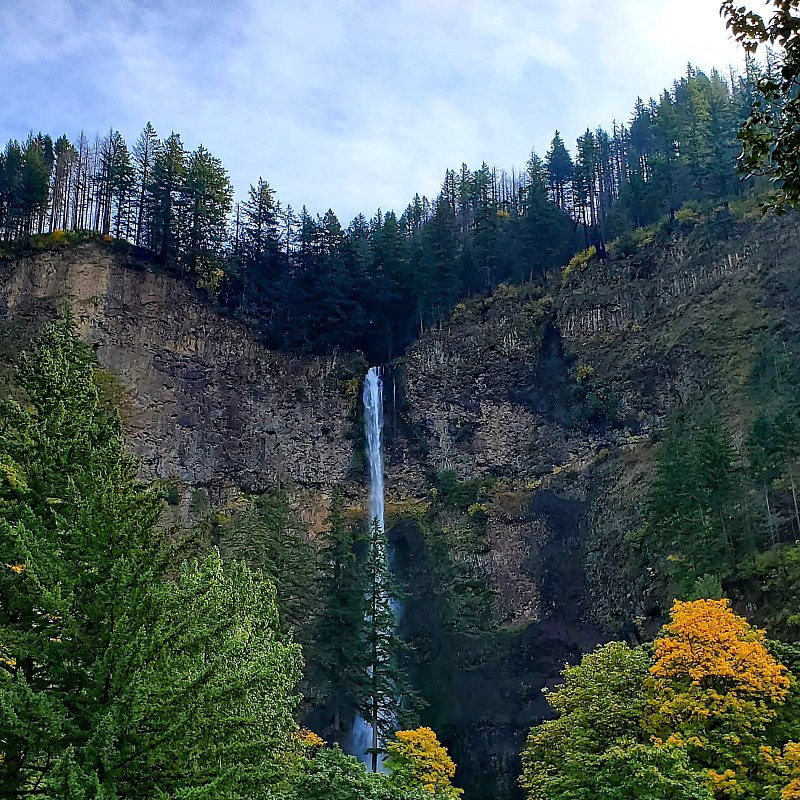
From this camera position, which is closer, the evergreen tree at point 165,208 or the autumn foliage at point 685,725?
the autumn foliage at point 685,725

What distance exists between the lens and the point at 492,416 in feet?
184

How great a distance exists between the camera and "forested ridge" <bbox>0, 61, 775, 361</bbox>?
5741 cm

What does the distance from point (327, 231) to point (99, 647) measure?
190ft

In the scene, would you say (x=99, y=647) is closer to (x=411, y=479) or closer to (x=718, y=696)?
(x=718, y=696)

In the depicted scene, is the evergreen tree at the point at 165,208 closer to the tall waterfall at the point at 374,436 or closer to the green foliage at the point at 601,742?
the tall waterfall at the point at 374,436

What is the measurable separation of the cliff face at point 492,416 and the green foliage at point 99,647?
102ft

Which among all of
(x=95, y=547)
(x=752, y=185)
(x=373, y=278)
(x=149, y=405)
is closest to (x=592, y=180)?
(x=752, y=185)

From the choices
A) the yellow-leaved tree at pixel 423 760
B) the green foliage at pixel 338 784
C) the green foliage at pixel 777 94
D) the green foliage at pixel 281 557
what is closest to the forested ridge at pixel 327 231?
the green foliage at pixel 281 557

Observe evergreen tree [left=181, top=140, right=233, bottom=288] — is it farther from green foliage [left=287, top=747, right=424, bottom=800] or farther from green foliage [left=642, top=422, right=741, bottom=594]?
green foliage [left=287, top=747, right=424, bottom=800]

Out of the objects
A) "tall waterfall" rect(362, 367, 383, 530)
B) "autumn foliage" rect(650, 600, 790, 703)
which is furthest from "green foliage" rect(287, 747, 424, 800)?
"tall waterfall" rect(362, 367, 383, 530)

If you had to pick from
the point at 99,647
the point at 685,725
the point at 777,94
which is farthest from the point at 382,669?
the point at 777,94

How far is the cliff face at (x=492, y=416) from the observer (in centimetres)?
4156

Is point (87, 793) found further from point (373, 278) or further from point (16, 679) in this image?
point (373, 278)

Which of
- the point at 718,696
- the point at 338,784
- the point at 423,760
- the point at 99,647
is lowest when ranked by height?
the point at 338,784
